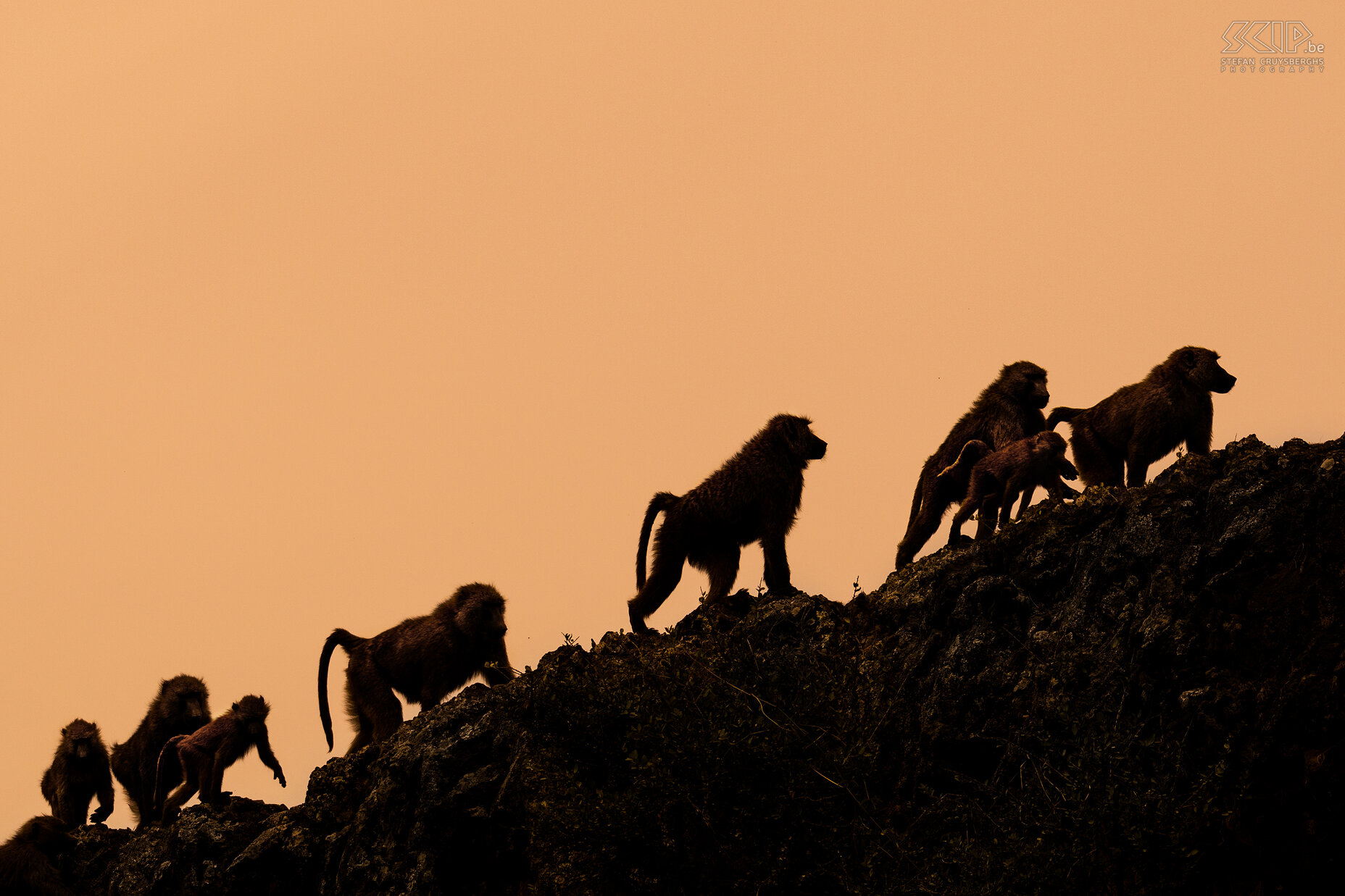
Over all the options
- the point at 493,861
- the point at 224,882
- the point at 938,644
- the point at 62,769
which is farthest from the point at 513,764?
the point at 62,769

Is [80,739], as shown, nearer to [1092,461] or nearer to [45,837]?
[45,837]

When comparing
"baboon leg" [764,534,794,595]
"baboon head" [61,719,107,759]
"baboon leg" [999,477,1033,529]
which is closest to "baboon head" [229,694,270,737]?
"baboon head" [61,719,107,759]

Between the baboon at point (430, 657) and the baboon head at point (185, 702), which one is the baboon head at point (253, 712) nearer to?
the baboon at point (430, 657)

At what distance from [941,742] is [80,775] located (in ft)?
39.0

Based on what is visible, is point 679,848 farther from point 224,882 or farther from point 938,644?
point 224,882

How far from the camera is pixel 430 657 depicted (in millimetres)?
15164

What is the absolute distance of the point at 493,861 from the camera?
13453mm

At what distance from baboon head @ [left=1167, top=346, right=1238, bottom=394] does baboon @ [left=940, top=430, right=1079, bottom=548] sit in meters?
2.14

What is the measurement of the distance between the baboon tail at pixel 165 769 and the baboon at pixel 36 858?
105 cm

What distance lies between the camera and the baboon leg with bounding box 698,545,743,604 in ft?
49.4

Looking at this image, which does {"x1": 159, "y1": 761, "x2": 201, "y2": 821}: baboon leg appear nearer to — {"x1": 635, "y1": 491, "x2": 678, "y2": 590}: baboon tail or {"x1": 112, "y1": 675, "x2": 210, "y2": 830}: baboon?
{"x1": 112, "y1": 675, "x2": 210, "y2": 830}: baboon

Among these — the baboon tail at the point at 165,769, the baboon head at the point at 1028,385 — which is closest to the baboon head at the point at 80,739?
the baboon tail at the point at 165,769

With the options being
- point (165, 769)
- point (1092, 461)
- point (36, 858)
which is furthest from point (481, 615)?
point (1092, 461)

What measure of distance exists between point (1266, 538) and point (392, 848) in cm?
927
